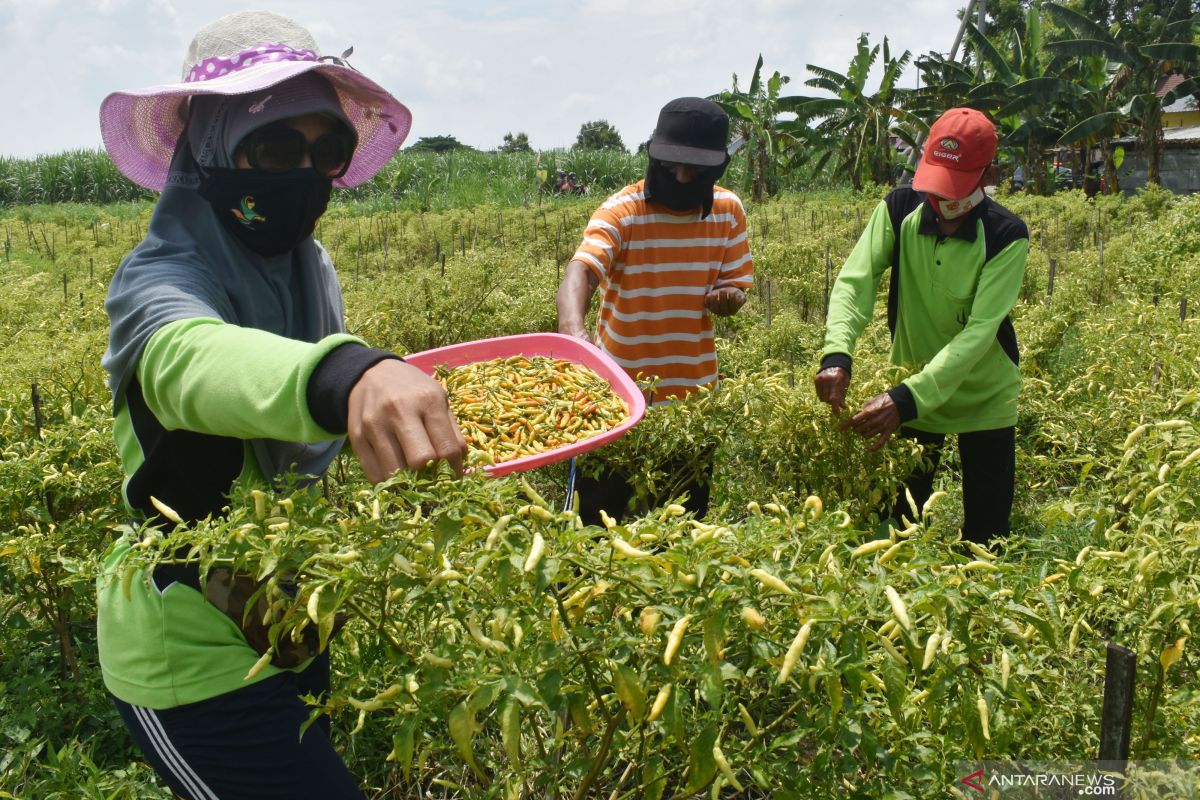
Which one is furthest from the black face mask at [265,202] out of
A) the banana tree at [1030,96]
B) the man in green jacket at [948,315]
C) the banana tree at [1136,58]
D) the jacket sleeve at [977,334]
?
the banana tree at [1136,58]

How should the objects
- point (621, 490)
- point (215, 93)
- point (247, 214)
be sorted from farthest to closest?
1. point (621, 490)
2. point (247, 214)
3. point (215, 93)

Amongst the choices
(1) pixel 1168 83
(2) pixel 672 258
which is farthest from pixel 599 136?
(2) pixel 672 258

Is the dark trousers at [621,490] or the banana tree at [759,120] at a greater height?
the banana tree at [759,120]

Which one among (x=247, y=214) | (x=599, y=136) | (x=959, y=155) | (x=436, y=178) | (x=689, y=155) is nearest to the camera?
(x=247, y=214)

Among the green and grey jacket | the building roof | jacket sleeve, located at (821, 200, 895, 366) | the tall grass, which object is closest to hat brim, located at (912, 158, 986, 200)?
the green and grey jacket

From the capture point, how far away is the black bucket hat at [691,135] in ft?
10.5

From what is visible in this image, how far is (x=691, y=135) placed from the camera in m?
3.23

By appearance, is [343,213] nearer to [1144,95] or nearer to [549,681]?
[1144,95]

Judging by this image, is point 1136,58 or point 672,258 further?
point 1136,58

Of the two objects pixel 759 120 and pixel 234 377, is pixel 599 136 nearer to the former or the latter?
pixel 759 120

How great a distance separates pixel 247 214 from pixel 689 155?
1.94m

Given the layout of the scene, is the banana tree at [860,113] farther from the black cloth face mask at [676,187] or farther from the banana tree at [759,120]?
the black cloth face mask at [676,187]

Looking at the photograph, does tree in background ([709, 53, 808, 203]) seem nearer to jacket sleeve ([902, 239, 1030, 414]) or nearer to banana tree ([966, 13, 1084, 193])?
banana tree ([966, 13, 1084, 193])

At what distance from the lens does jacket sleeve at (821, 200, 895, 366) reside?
3213 mm
